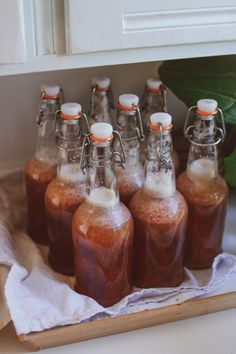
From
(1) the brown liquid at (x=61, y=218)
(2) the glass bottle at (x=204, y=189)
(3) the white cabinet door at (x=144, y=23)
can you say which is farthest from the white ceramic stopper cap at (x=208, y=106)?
(1) the brown liquid at (x=61, y=218)

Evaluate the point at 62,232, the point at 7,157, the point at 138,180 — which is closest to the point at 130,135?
the point at 138,180

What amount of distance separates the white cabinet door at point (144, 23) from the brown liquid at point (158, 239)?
0.76 ft

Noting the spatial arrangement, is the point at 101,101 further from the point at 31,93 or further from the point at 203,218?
the point at 203,218

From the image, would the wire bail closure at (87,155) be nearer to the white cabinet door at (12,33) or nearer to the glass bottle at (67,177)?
the glass bottle at (67,177)

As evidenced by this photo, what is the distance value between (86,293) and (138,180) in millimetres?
191

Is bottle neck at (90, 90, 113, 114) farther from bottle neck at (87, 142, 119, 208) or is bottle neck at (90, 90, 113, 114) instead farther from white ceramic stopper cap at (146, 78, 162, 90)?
bottle neck at (87, 142, 119, 208)

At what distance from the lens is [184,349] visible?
0.76 metres

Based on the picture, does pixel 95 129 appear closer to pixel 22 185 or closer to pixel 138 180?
pixel 138 180

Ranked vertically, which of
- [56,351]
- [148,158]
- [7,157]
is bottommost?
[56,351]

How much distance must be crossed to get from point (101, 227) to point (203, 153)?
205mm

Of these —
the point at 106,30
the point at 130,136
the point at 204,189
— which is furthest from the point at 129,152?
the point at 106,30

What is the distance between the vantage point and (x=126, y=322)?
78 cm

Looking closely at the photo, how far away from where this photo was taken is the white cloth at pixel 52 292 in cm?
75

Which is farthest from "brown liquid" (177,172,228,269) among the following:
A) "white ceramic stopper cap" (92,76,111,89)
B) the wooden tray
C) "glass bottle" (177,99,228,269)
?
"white ceramic stopper cap" (92,76,111,89)
